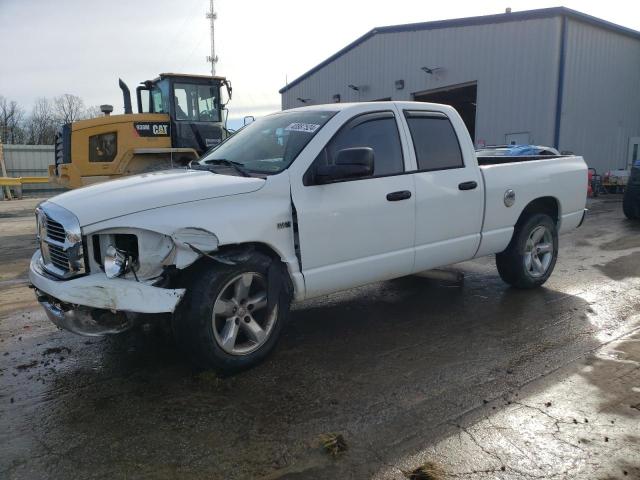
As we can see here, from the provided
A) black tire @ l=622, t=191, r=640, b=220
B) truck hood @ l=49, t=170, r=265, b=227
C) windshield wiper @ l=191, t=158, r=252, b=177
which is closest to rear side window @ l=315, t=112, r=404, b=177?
windshield wiper @ l=191, t=158, r=252, b=177

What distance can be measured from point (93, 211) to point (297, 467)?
6.87 feet

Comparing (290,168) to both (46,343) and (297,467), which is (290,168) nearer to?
(297,467)

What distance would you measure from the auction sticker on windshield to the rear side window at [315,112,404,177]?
0.20 meters

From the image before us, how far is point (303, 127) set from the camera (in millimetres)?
4414

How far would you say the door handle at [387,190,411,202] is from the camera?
14.6ft

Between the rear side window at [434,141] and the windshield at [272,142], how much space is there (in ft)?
3.09

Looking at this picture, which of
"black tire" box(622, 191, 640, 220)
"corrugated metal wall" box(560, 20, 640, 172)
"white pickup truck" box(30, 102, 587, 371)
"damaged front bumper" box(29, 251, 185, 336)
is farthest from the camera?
"corrugated metal wall" box(560, 20, 640, 172)

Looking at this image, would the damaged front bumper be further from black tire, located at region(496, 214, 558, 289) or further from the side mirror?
black tire, located at region(496, 214, 558, 289)

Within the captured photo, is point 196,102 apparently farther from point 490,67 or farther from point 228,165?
point 490,67

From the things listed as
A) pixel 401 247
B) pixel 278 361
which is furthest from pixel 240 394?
pixel 401 247

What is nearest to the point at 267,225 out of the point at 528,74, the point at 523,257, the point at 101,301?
the point at 101,301

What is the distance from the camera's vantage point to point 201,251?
3439 millimetres

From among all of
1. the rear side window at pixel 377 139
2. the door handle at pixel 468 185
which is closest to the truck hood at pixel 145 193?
the rear side window at pixel 377 139

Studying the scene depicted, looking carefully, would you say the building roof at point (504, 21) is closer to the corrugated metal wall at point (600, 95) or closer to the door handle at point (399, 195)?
the corrugated metal wall at point (600, 95)
